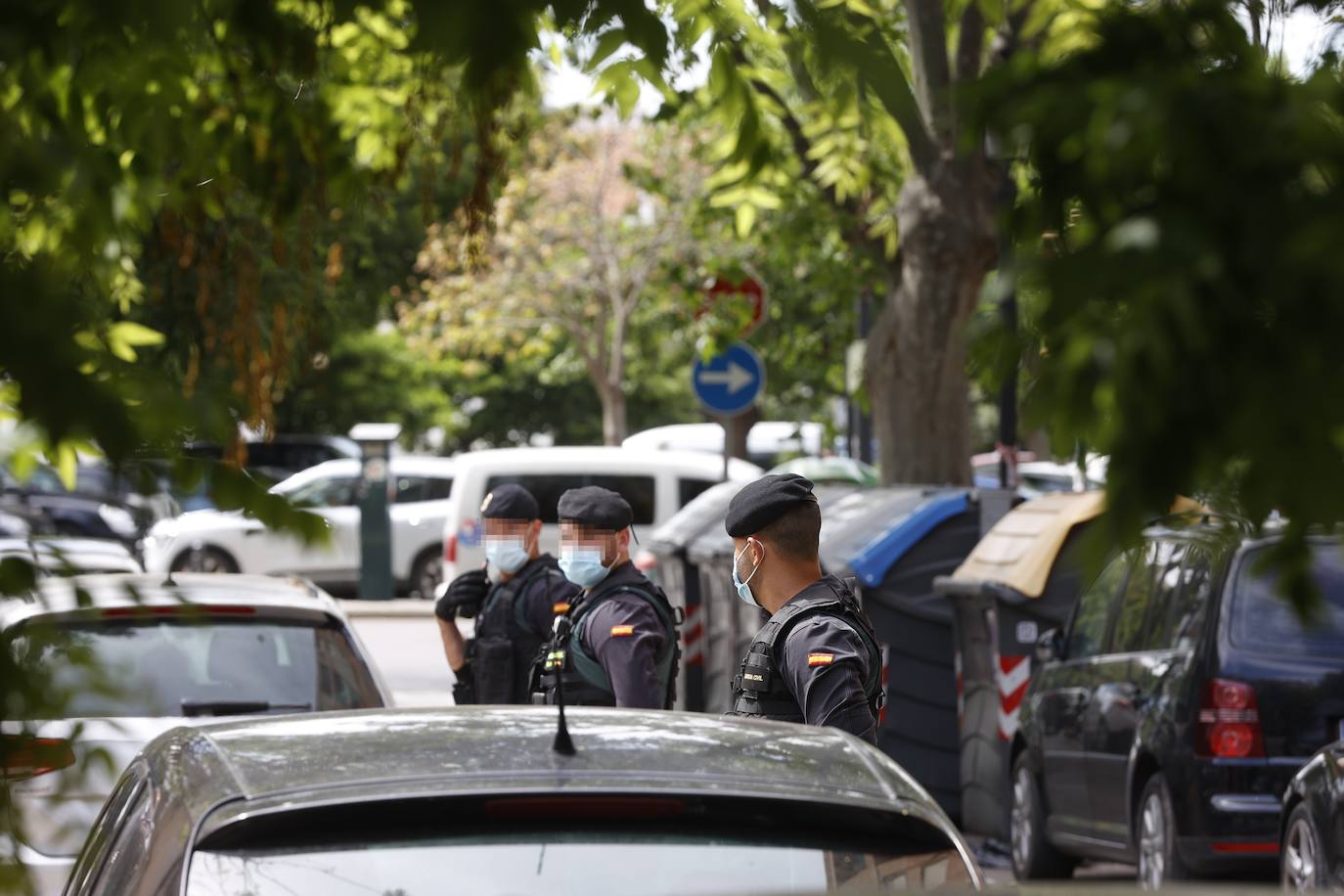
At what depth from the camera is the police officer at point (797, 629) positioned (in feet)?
15.8

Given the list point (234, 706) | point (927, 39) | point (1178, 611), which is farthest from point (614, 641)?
point (927, 39)

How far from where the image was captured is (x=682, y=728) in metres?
3.55

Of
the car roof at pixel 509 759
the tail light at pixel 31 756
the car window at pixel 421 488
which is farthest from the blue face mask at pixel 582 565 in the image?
the car window at pixel 421 488

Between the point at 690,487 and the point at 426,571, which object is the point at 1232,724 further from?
the point at 426,571

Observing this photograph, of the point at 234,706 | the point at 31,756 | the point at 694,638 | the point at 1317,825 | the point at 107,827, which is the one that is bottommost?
the point at 694,638

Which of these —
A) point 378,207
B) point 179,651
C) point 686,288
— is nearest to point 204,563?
point 686,288

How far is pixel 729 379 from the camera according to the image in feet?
52.0

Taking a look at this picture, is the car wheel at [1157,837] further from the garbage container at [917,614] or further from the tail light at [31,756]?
the tail light at [31,756]

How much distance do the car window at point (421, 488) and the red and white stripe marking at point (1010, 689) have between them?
17514 millimetres

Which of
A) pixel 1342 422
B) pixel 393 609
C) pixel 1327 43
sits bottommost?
pixel 393 609

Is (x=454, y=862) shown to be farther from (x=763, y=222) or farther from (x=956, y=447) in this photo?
(x=763, y=222)

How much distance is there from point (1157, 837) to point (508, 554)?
113 inches

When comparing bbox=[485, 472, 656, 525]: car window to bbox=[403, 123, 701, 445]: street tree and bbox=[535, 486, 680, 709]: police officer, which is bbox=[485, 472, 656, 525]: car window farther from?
bbox=[535, 486, 680, 709]: police officer

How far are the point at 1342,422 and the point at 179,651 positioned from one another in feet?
20.8
